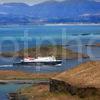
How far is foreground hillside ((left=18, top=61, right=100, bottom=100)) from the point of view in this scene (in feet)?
47.0

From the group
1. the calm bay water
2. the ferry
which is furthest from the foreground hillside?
the calm bay water

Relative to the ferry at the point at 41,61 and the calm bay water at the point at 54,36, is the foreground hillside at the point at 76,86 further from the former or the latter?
the calm bay water at the point at 54,36

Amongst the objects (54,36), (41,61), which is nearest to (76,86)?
(41,61)

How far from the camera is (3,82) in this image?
22.6 m

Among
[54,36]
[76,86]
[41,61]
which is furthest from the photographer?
[54,36]

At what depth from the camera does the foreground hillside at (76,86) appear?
14.3 m

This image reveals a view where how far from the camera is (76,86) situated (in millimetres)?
14641

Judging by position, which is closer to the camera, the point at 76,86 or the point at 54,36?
the point at 76,86

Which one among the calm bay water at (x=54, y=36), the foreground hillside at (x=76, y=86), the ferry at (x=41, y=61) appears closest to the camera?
the foreground hillside at (x=76, y=86)

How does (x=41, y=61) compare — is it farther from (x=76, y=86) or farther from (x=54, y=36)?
(x=76, y=86)

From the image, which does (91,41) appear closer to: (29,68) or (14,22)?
(14,22)

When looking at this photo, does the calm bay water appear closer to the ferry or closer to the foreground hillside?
the ferry

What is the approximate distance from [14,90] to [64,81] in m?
4.53

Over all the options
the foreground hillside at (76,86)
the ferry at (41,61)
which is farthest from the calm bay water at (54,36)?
the foreground hillside at (76,86)
